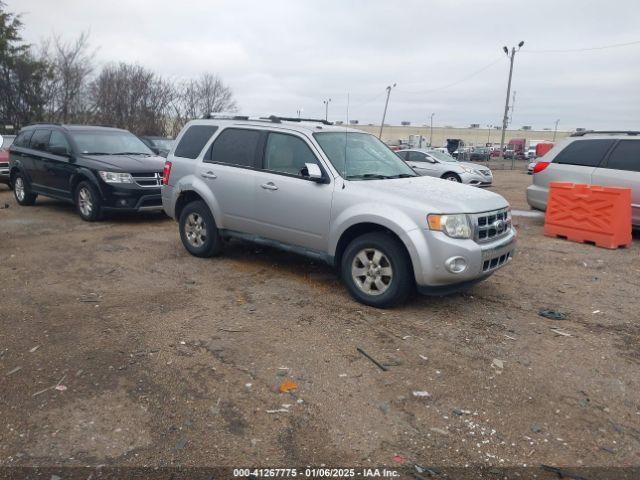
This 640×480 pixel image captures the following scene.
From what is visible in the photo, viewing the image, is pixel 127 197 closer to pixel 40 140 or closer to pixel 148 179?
pixel 148 179

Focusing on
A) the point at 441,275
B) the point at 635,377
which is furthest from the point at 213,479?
the point at 635,377

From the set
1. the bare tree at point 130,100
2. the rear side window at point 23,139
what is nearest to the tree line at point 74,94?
the bare tree at point 130,100

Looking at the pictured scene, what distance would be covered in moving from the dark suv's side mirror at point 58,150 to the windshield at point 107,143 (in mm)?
265

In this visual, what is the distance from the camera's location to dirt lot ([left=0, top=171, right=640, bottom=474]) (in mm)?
3000

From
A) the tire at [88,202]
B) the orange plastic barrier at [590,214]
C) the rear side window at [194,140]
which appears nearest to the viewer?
the rear side window at [194,140]

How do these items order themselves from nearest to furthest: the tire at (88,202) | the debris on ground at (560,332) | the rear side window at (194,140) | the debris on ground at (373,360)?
1. the debris on ground at (373,360)
2. the debris on ground at (560,332)
3. the rear side window at (194,140)
4. the tire at (88,202)

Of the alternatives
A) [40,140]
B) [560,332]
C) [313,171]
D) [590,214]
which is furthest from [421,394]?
[40,140]

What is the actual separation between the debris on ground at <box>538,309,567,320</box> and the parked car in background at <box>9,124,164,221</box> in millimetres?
6999

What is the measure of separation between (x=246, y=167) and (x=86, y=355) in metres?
3.04

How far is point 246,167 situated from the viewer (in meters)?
6.33

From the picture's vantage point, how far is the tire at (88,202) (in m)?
9.40

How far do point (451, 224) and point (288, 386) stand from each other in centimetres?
219

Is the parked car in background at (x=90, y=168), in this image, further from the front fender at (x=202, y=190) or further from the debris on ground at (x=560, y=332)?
the debris on ground at (x=560, y=332)

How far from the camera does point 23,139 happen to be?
11438 mm
